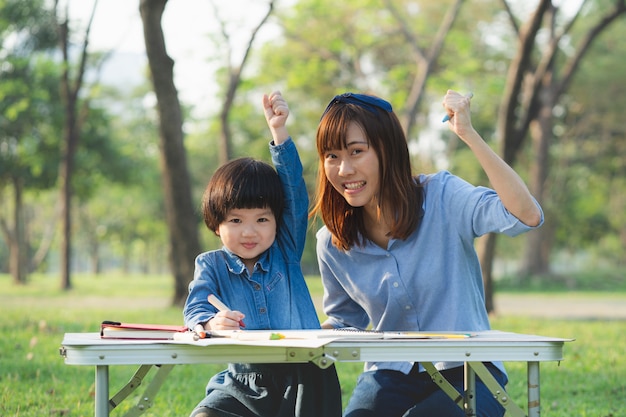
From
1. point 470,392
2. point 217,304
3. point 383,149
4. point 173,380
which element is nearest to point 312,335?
point 217,304

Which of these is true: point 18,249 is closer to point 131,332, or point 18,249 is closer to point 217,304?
point 217,304

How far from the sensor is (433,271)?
306 centimetres

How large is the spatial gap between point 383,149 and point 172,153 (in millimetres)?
8223

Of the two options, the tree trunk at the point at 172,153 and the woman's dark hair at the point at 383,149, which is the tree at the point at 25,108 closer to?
the tree trunk at the point at 172,153

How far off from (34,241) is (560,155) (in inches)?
1438

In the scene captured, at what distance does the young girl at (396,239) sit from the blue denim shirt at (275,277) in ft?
0.42

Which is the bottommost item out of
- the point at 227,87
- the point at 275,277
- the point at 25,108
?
the point at 275,277

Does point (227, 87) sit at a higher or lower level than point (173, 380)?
higher

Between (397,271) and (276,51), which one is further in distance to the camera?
(276,51)

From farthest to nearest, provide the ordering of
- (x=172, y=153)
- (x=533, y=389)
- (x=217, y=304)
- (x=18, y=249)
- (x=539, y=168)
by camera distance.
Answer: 1. (x=18, y=249)
2. (x=539, y=168)
3. (x=172, y=153)
4. (x=217, y=304)
5. (x=533, y=389)

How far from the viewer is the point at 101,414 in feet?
7.66

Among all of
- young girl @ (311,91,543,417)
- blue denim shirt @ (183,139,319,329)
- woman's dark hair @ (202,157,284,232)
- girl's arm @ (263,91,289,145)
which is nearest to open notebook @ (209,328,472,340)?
blue denim shirt @ (183,139,319,329)

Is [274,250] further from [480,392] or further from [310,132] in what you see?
[310,132]

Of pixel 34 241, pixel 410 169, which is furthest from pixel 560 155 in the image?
pixel 34 241
